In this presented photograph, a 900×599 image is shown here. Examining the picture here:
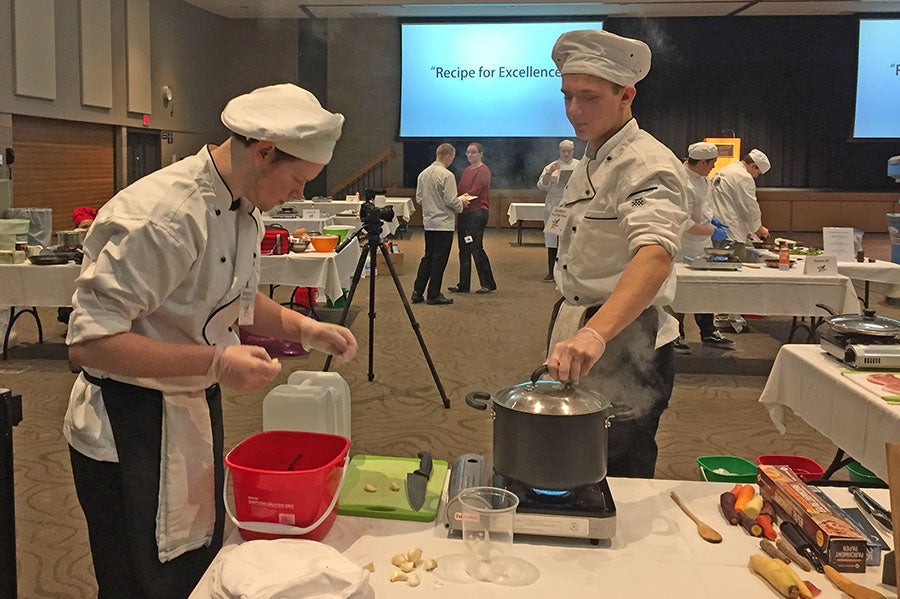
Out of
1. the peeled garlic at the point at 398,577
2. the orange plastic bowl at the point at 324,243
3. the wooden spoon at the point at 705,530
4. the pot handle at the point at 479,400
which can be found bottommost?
the peeled garlic at the point at 398,577

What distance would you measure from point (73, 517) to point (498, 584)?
92.8 inches

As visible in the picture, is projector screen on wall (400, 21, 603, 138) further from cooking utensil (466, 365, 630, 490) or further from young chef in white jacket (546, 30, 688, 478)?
cooking utensil (466, 365, 630, 490)

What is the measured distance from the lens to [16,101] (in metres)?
9.07

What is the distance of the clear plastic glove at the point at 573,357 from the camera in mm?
1441

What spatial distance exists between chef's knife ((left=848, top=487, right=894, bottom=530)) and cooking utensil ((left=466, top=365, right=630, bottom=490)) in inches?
21.2

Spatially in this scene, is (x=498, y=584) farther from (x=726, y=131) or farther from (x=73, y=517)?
(x=726, y=131)

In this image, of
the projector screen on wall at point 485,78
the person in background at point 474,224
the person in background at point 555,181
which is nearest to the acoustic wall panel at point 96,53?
the projector screen on wall at point 485,78

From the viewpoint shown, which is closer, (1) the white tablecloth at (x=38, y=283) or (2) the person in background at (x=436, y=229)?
(1) the white tablecloth at (x=38, y=283)

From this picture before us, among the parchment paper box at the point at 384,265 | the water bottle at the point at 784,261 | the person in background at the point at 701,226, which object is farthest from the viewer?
the parchment paper box at the point at 384,265

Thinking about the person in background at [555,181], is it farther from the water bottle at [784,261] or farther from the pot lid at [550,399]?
the pot lid at [550,399]

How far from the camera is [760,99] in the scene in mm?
14742

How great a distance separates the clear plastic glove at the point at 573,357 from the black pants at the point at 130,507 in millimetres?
704

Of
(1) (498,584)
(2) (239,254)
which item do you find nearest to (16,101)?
(2) (239,254)

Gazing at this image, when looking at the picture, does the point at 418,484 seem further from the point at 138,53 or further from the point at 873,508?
the point at 138,53
